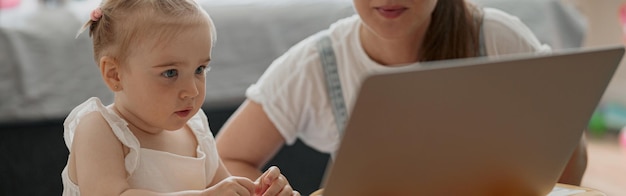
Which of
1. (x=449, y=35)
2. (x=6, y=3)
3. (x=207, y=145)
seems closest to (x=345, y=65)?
(x=449, y=35)

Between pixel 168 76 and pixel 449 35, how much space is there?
23.7 inches

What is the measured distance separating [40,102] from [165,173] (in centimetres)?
108

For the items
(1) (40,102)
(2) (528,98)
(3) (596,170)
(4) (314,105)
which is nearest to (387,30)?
(4) (314,105)

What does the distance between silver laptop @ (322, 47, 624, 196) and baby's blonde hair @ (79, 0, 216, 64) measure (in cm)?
24

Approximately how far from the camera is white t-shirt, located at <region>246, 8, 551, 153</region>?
1.56 meters

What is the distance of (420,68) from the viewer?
93cm

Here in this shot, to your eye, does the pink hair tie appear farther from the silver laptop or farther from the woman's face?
the woman's face

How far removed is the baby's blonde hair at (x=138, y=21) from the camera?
3.50 feet

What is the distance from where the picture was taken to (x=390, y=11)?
1428 millimetres

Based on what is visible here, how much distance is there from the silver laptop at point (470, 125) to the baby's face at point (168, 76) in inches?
8.0

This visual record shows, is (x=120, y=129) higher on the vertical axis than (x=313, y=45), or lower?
higher

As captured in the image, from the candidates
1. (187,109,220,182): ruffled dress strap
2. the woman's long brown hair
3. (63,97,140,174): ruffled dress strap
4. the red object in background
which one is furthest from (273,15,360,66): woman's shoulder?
the red object in background

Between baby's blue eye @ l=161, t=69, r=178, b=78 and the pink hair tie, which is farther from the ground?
the pink hair tie

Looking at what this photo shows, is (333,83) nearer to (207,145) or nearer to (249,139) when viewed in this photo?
(249,139)
